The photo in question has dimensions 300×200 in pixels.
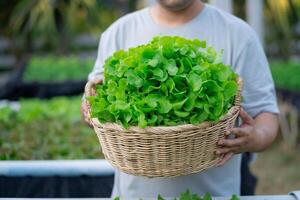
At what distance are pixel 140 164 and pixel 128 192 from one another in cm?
55

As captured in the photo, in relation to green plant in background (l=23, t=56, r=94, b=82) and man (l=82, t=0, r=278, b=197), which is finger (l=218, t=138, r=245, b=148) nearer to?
man (l=82, t=0, r=278, b=197)

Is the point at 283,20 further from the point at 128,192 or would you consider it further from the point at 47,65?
the point at 128,192

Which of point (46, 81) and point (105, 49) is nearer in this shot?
point (105, 49)

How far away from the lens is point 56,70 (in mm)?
6508

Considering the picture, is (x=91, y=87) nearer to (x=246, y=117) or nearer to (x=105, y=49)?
(x=105, y=49)

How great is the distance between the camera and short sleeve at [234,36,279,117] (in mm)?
1936

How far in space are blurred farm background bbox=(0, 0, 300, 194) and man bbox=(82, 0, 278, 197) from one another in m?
1.14

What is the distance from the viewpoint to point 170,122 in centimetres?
Answer: 144

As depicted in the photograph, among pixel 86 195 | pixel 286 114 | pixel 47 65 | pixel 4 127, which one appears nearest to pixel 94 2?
pixel 47 65

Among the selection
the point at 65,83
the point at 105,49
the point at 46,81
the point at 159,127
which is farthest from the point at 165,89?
the point at 46,81

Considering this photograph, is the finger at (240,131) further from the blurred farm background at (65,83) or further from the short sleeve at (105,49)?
the blurred farm background at (65,83)

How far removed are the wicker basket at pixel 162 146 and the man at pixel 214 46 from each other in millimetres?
389

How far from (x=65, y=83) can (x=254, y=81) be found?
425 centimetres

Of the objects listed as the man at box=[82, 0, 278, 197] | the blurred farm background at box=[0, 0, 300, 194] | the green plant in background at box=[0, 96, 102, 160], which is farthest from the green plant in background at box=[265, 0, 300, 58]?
the man at box=[82, 0, 278, 197]
